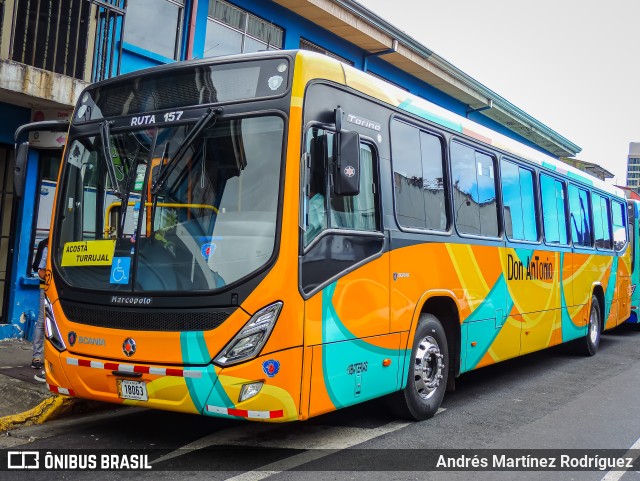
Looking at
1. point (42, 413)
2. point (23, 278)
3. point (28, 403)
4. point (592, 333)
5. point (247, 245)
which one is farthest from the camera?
point (592, 333)

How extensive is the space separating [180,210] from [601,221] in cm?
962

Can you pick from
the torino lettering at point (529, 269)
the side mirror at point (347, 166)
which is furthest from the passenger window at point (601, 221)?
the side mirror at point (347, 166)

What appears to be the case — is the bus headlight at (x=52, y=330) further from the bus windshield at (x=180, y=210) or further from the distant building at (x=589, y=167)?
the distant building at (x=589, y=167)

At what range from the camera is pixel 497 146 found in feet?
28.1

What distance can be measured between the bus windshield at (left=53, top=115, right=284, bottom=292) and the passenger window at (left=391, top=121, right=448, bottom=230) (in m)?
1.68

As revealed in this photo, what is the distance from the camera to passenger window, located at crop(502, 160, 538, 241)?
8.64 m

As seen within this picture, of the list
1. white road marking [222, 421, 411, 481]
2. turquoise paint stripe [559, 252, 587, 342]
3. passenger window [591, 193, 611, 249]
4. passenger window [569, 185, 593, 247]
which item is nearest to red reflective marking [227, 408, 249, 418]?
white road marking [222, 421, 411, 481]

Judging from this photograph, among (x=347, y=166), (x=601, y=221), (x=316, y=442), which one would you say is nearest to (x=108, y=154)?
(x=347, y=166)

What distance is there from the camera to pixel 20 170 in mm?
5969

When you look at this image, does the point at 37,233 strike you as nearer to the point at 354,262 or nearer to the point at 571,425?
the point at 354,262

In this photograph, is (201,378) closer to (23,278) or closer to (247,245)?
(247,245)

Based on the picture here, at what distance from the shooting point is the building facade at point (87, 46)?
29.3ft

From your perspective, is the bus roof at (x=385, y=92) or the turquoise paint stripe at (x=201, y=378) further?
the bus roof at (x=385, y=92)

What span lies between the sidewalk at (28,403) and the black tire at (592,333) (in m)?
8.15
